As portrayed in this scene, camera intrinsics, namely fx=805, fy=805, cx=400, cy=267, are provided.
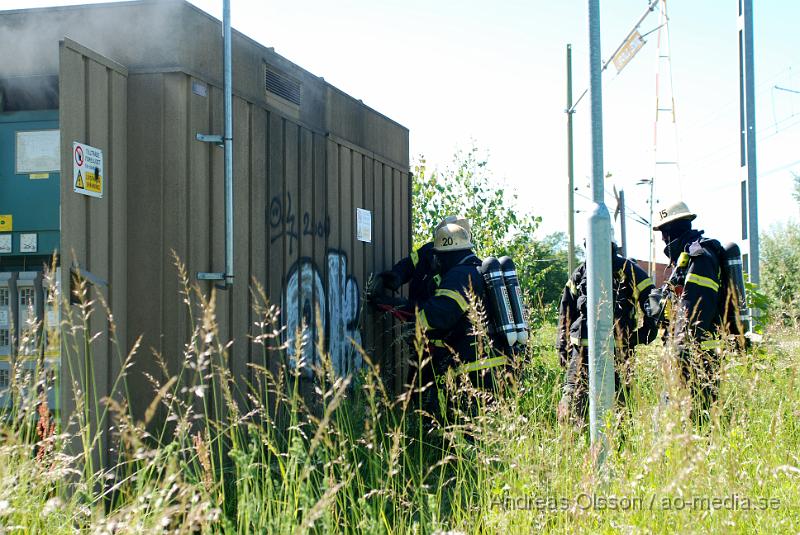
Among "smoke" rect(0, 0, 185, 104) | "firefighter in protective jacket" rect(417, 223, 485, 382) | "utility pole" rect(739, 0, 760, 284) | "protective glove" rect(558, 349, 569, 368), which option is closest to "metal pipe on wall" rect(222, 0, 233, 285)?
"smoke" rect(0, 0, 185, 104)

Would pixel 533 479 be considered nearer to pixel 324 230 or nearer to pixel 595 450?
pixel 595 450

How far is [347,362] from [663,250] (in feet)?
9.53

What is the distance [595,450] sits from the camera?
336cm

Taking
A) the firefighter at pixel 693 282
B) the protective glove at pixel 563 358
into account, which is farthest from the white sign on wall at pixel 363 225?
the firefighter at pixel 693 282

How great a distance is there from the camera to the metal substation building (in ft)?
14.6

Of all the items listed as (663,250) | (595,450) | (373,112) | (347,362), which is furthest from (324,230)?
(595,450)

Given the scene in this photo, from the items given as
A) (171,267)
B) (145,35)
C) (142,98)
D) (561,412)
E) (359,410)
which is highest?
(145,35)

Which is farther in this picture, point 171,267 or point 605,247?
point 171,267

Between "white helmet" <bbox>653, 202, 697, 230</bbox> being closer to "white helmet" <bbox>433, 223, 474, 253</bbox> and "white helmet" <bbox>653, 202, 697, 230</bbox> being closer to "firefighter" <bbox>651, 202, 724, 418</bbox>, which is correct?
"firefighter" <bbox>651, 202, 724, 418</bbox>

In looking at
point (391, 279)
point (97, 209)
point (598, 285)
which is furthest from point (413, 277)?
point (97, 209)

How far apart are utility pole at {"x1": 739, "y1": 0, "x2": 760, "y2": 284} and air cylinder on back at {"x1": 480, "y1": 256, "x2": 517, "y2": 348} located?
5.57 metres

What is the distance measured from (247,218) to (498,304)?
83.0 inches

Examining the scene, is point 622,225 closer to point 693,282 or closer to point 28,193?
point 693,282

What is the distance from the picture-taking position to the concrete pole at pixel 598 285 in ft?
14.3
